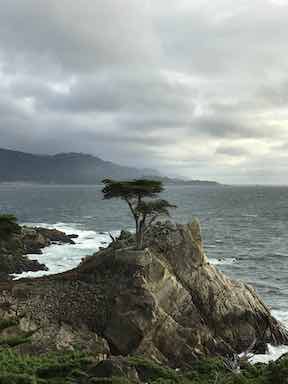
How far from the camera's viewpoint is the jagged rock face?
83.6 ft

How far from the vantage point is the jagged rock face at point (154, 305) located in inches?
1003

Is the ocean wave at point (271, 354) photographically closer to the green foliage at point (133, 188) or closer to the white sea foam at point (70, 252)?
the green foliage at point (133, 188)

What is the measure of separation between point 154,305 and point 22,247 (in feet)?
113

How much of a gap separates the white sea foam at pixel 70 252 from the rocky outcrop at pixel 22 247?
1247 mm

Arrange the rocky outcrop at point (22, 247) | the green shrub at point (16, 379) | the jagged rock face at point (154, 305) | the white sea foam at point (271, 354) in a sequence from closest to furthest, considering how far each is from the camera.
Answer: the green shrub at point (16, 379) < the jagged rock face at point (154, 305) < the white sea foam at point (271, 354) < the rocky outcrop at point (22, 247)

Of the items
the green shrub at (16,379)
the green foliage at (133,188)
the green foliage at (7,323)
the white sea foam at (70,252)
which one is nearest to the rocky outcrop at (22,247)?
the white sea foam at (70,252)

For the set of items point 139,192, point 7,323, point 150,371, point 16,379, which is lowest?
point 7,323

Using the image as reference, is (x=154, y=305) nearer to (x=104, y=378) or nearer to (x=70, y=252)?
(x=104, y=378)

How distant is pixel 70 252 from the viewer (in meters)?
57.5

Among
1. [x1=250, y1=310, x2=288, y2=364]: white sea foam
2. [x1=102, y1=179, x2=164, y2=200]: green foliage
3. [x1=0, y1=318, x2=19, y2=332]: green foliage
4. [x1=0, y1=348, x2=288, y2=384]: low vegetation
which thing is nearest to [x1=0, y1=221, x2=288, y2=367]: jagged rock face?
[x1=250, y1=310, x2=288, y2=364]: white sea foam

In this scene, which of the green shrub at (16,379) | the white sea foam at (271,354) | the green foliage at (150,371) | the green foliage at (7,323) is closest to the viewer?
the green shrub at (16,379)

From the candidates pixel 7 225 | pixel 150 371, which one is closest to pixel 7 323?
pixel 150 371

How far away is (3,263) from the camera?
4612cm

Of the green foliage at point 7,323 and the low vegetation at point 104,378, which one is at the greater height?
the low vegetation at point 104,378
